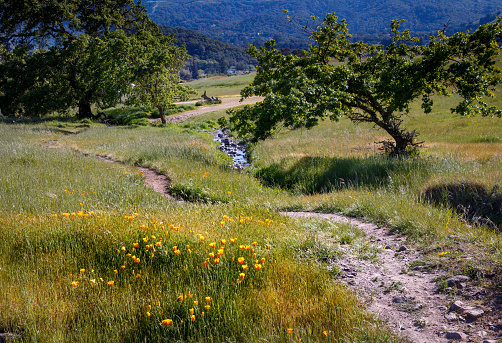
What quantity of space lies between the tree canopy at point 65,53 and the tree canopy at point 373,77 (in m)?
18.7

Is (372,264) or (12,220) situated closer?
(372,264)

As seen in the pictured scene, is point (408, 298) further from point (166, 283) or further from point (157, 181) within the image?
point (157, 181)

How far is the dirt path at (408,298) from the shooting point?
120 inches

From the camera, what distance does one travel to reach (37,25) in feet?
95.7

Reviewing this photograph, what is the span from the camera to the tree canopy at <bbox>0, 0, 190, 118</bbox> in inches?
1091

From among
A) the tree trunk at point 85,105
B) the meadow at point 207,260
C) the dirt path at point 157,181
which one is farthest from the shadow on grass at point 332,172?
the tree trunk at point 85,105

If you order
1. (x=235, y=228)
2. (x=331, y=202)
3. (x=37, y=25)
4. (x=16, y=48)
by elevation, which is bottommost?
(x=331, y=202)

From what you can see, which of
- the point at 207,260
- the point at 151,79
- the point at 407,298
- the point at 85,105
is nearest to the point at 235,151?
the point at 151,79

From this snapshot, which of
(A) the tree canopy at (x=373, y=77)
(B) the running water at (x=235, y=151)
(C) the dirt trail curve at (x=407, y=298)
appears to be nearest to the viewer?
(C) the dirt trail curve at (x=407, y=298)

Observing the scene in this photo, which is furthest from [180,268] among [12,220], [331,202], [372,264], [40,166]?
[40,166]

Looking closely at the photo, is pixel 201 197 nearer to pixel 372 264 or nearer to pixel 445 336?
pixel 372 264

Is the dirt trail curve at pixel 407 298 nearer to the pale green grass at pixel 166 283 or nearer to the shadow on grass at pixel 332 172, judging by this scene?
the pale green grass at pixel 166 283

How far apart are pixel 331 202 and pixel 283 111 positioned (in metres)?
4.86

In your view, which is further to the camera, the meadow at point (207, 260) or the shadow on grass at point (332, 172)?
the shadow on grass at point (332, 172)
